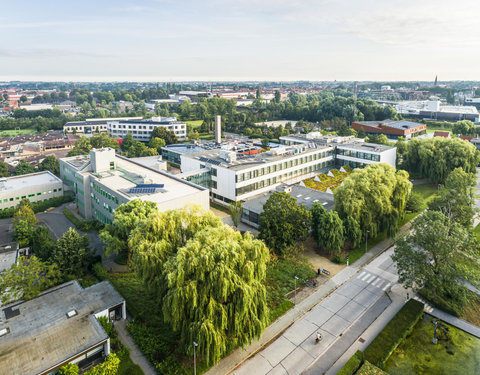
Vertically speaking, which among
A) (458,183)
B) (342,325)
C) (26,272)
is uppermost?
(458,183)

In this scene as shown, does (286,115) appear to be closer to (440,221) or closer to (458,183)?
(458,183)

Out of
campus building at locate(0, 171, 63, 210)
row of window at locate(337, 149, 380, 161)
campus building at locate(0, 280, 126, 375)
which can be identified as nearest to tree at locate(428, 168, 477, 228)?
row of window at locate(337, 149, 380, 161)

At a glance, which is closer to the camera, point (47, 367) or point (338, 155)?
point (47, 367)

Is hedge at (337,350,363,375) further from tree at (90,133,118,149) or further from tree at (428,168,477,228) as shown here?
tree at (90,133,118,149)

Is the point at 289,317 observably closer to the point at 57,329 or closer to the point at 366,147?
the point at 57,329

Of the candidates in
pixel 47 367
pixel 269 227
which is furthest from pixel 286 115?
pixel 47 367

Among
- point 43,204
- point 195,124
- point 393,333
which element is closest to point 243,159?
point 43,204
